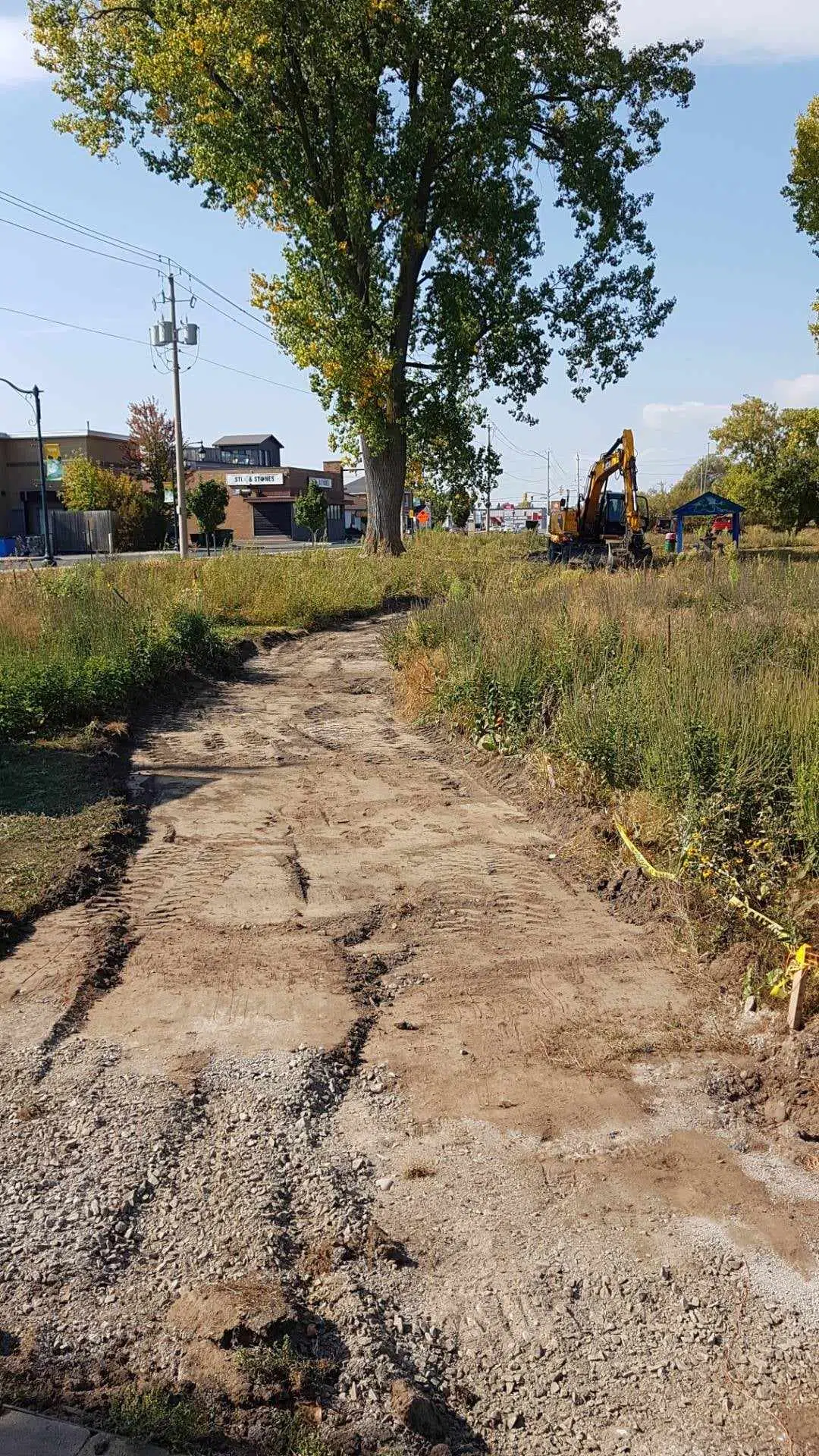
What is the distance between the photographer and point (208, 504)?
196ft

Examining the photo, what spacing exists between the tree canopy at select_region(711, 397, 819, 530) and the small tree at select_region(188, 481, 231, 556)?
25827 mm

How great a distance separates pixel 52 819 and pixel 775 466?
45.1 m

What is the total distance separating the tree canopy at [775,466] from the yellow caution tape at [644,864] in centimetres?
4375

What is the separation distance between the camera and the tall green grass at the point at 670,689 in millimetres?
5867

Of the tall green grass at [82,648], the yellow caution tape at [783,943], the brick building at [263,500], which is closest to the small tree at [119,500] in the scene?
the brick building at [263,500]

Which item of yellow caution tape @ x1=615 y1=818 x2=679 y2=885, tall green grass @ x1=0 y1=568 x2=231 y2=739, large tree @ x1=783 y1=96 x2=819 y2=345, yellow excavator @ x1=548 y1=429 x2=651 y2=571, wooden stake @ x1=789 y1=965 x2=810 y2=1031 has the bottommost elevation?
wooden stake @ x1=789 y1=965 x2=810 y2=1031

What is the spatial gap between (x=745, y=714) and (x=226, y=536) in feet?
183

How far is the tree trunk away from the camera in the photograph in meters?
28.5

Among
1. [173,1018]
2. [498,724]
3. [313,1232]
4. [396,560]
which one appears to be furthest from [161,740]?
[396,560]

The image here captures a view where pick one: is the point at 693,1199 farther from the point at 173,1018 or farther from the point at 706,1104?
the point at 173,1018

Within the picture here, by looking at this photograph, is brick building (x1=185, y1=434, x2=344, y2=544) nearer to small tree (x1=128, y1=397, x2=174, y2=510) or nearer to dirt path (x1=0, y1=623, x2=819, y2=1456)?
small tree (x1=128, y1=397, x2=174, y2=510)

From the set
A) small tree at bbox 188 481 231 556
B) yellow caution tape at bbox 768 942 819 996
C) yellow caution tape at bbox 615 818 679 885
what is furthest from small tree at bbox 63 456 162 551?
yellow caution tape at bbox 768 942 819 996

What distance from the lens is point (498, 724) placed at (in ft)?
32.0

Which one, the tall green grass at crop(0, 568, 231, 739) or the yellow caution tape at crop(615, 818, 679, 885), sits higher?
the tall green grass at crop(0, 568, 231, 739)
